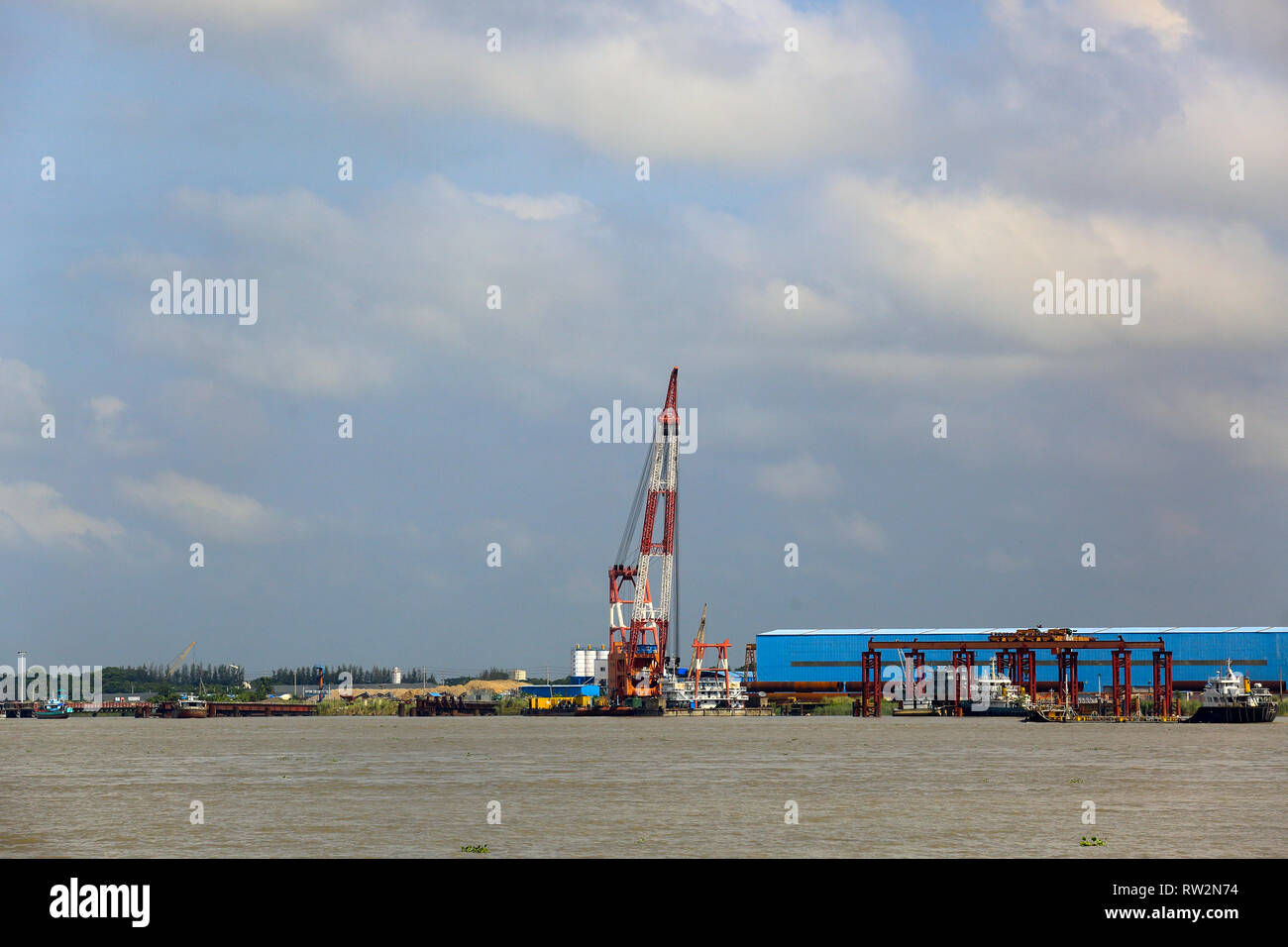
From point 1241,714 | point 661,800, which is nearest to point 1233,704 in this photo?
point 1241,714

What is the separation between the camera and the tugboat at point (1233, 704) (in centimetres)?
15050

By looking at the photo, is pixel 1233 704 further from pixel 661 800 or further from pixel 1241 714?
pixel 661 800

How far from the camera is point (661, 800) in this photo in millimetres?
53812

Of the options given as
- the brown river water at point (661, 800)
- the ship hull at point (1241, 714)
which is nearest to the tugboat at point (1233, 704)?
the ship hull at point (1241, 714)

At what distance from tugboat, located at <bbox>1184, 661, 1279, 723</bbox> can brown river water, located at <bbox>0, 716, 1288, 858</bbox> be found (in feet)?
175

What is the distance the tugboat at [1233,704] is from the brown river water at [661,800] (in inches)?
2103

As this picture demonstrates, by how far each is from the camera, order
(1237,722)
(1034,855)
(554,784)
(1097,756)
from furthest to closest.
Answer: (1237,722) → (1097,756) → (554,784) → (1034,855)

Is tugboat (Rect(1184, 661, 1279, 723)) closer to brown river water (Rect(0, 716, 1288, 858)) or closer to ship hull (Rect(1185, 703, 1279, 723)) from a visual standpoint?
ship hull (Rect(1185, 703, 1279, 723))
